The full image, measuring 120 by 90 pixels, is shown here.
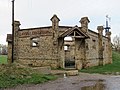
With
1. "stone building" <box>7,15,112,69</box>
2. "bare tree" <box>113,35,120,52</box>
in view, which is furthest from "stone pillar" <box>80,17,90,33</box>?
"bare tree" <box>113,35,120,52</box>

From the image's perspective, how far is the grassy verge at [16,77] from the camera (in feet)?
55.8

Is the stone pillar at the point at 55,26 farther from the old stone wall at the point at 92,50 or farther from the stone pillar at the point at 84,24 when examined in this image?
the old stone wall at the point at 92,50

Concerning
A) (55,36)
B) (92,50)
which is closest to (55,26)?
(55,36)

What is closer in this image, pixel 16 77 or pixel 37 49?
pixel 16 77

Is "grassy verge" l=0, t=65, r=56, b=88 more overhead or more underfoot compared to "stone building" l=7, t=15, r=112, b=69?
more underfoot

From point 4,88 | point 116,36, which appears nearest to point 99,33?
point 4,88

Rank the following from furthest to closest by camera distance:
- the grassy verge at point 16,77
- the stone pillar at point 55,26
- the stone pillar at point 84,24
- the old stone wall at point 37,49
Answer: the stone pillar at point 84,24, the old stone wall at point 37,49, the stone pillar at point 55,26, the grassy verge at point 16,77

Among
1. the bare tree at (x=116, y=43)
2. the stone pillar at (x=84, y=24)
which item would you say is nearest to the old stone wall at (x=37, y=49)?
the stone pillar at (x=84, y=24)

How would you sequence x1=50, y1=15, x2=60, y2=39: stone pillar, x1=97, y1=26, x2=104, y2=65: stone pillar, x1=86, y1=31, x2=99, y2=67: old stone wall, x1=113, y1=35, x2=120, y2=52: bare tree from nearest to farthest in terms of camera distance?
x1=50, y1=15, x2=60, y2=39: stone pillar, x1=86, y1=31, x2=99, y2=67: old stone wall, x1=97, y1=26, x2=104, y2=65: stone pillar, x1=113, y1=35, x2=120, y2=52: bare tree

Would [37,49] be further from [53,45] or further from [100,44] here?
[100,44]

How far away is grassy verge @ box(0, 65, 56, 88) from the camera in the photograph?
17016 mm

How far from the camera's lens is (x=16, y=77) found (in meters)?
18.3

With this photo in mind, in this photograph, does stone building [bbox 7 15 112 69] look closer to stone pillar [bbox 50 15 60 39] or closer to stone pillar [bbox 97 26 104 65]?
stone pillar [bbox 50 15 60 39]

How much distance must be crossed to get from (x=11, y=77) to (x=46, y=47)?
46.1 feet
